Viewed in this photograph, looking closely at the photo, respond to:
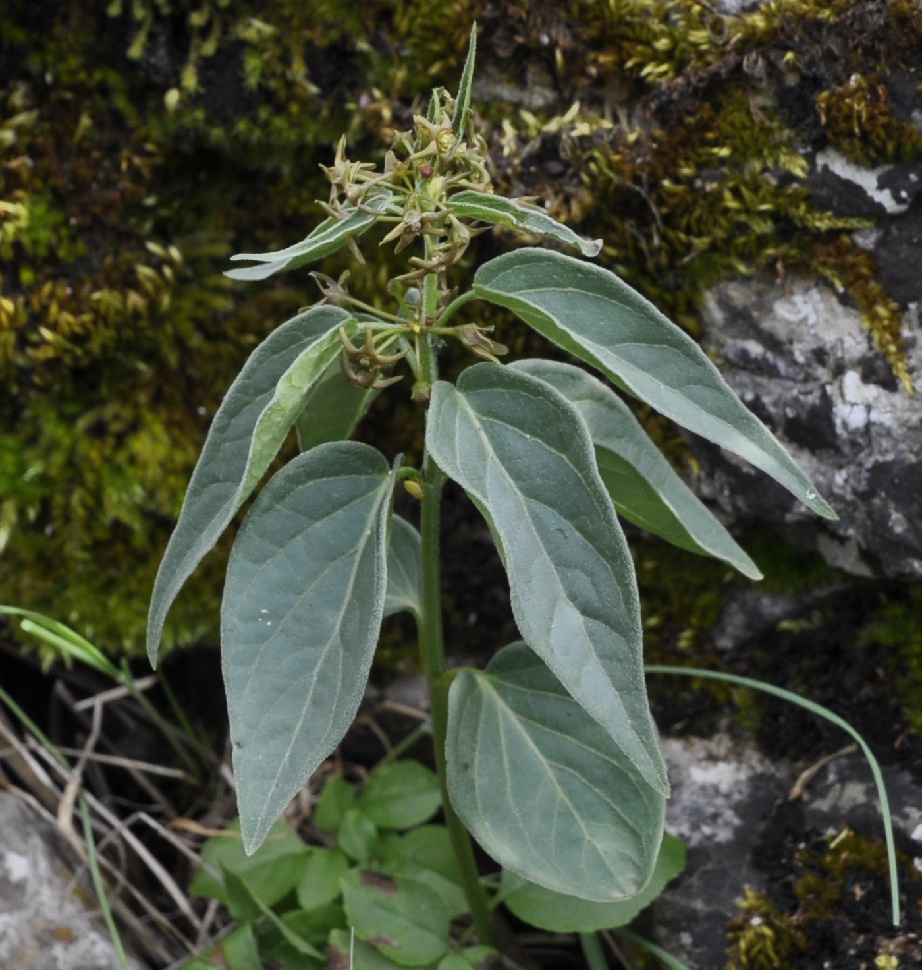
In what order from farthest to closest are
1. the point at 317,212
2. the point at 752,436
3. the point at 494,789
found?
the point at 317,212, the point at 494,789, the point at 752,436

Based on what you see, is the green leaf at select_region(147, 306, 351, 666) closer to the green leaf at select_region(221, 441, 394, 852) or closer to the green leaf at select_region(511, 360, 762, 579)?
the green leaf at select_region(221, 441, 394, 852)

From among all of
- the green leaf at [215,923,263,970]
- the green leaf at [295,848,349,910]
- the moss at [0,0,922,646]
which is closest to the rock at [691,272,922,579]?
the moss at [0,0,922,646]

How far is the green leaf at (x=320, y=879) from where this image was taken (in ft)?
4.71

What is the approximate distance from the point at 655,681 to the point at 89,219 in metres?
1.14

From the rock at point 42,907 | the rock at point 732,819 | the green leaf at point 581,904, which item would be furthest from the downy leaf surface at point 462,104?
the rock at point 42,907

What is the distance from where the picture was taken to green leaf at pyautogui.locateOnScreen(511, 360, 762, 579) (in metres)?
1.23

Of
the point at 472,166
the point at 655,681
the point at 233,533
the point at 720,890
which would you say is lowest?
the point at 720,890

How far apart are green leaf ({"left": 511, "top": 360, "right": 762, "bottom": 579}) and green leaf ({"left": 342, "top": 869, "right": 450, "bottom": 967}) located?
0.57m

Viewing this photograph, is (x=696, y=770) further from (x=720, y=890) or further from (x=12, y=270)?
(x=12, y=270)

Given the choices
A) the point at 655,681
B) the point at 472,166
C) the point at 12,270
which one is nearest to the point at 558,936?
the point at 655,681

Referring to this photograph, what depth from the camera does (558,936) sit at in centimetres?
167

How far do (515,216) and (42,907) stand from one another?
1.22 m

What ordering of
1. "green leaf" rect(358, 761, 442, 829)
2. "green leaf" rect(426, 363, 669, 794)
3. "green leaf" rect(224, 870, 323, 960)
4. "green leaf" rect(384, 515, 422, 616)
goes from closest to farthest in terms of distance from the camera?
"green leaf" rect(426, 363, 669, 794)
"green leaf" rect(384, 515, 422, 616)
"green leaf" rect(224, 870, 323, 960)
"green leaf" rect(358, 761, 442, 829)

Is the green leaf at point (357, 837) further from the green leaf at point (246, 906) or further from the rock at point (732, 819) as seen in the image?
the rock at point (732, 819)
